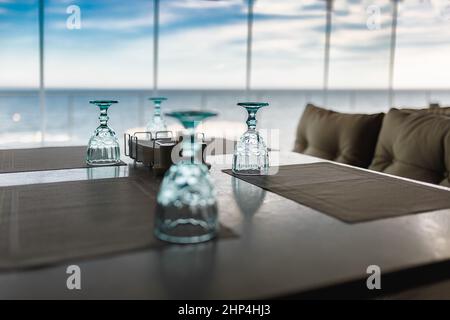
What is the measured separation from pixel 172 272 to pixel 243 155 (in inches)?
38.7

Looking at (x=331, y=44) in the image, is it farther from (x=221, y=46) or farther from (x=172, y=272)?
(x=221, y=46)

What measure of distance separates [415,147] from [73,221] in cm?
167

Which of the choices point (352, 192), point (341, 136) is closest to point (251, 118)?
point (352, 192)

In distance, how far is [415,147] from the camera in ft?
7.19

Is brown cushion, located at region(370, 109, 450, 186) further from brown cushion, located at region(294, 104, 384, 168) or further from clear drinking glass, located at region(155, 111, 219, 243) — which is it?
clear drinking glass, located at region(155, 111, 219, 243)

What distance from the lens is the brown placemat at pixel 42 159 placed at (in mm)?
1771

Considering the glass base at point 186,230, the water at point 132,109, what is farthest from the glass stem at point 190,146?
the water at point 132,109

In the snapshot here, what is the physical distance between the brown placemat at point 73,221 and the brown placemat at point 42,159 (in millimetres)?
341

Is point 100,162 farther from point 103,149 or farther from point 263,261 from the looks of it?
point 263,261

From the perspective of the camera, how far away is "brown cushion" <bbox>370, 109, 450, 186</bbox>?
2080 millimetres

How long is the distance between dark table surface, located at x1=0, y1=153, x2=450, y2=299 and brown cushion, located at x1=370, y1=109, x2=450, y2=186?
972 mm

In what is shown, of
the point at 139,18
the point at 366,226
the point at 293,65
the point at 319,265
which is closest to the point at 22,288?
the point at 319,265

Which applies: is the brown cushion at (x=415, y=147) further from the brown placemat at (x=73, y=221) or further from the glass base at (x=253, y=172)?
the brown placemat at (x=73, y=221)

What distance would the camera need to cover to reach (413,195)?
1.38 metres
